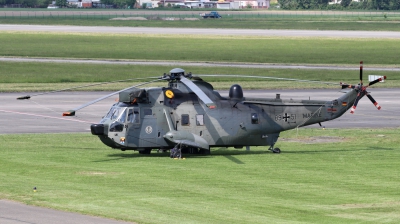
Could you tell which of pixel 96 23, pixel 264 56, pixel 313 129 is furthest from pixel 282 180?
pixel 96 23

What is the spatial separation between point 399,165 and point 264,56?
64.2 m

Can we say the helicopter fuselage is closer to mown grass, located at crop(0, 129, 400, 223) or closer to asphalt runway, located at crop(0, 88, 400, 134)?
mown grass, located at crop(0, 129, 400, 223)

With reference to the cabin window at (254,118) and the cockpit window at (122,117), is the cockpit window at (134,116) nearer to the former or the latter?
the cockpit window at (122,117)

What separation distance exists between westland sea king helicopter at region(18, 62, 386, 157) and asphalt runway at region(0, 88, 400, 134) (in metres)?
5.10

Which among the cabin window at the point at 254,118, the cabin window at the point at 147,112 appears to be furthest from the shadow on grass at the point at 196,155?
the cabin window at the point at 147,112

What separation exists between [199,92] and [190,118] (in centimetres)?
523

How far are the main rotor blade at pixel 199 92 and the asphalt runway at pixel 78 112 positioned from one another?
399 inches

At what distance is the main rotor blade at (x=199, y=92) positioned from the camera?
24070 mm

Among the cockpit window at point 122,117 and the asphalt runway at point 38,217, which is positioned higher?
the cockpit window at point 122,117

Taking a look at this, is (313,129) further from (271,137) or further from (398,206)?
(398,206)

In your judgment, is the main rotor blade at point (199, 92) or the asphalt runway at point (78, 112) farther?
the asphalt runway at point (78, 112)

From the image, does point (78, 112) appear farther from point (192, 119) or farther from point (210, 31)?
point (210, 31)

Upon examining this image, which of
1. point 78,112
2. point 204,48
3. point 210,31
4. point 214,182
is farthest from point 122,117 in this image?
point 210,31

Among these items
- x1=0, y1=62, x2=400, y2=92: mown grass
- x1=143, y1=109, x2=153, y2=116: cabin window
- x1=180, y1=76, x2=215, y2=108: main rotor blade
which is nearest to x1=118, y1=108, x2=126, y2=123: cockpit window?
x1=143, y1=109, x2=153, y2=116: cabin window
